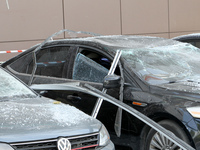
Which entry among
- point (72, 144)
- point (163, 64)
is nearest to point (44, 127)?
point (72, 144)

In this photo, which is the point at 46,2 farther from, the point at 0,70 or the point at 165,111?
the point at 165,111

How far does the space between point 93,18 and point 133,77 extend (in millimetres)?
9074

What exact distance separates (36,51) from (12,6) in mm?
6634

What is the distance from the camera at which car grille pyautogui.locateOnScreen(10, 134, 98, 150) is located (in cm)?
322

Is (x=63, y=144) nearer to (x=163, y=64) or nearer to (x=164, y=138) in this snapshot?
(x=164, y=138)

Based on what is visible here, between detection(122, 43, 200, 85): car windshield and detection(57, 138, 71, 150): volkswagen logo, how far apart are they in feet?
5.60

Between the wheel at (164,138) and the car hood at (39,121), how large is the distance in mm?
920

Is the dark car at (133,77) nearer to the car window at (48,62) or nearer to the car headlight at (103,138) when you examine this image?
the car window at (48,62)

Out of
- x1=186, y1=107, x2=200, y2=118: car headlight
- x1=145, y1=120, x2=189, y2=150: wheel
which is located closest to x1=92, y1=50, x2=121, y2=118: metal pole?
x1=145, y1=120, x2=189, y2=150: wheel

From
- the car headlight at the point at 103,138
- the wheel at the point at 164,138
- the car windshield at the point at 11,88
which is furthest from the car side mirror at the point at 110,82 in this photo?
the car headlight at the point at 103,138

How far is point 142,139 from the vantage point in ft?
15.2

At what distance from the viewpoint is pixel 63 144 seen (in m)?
3.38

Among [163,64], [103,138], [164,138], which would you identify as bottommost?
[164,138]

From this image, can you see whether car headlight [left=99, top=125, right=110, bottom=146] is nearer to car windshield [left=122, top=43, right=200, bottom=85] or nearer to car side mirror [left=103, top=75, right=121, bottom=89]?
car side mirror [left=103, top=75, right=121, bottom=89]
